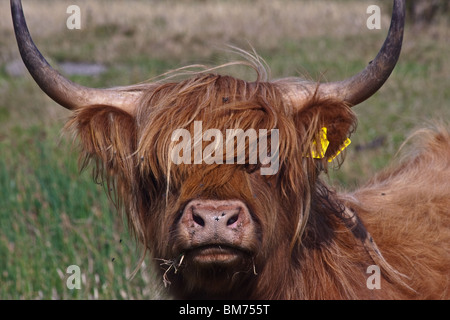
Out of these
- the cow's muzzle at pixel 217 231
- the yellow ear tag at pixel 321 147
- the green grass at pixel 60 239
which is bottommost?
the green grass at pixel 60 239

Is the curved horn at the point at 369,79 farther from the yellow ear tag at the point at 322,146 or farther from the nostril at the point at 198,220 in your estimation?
the nostril at the point at 198,220

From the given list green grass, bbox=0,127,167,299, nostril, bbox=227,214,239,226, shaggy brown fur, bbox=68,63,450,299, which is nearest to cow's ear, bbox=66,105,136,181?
shaggy brown fur, bbox=68,63,450,299

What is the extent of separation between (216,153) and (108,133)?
1.96 feet

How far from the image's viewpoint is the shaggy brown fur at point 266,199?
2.93 meters

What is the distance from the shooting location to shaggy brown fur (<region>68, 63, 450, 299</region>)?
115 inches

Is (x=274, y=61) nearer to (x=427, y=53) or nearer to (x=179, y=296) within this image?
(x=427, y=53)

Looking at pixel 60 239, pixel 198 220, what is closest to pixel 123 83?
pixel 60 239

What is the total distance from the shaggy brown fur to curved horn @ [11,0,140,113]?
6 cm

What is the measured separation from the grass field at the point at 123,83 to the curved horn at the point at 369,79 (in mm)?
111

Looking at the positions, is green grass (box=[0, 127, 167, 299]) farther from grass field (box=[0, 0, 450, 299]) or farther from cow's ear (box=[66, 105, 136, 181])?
cow's ear (box=[66, 105, 136, 181])

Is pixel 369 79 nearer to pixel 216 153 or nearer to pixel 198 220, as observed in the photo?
pixel 216 153

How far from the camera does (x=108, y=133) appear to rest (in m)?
3.20

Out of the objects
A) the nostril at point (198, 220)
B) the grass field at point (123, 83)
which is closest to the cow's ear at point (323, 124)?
the grass field at point (123, 83)

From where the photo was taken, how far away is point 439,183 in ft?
13.0
